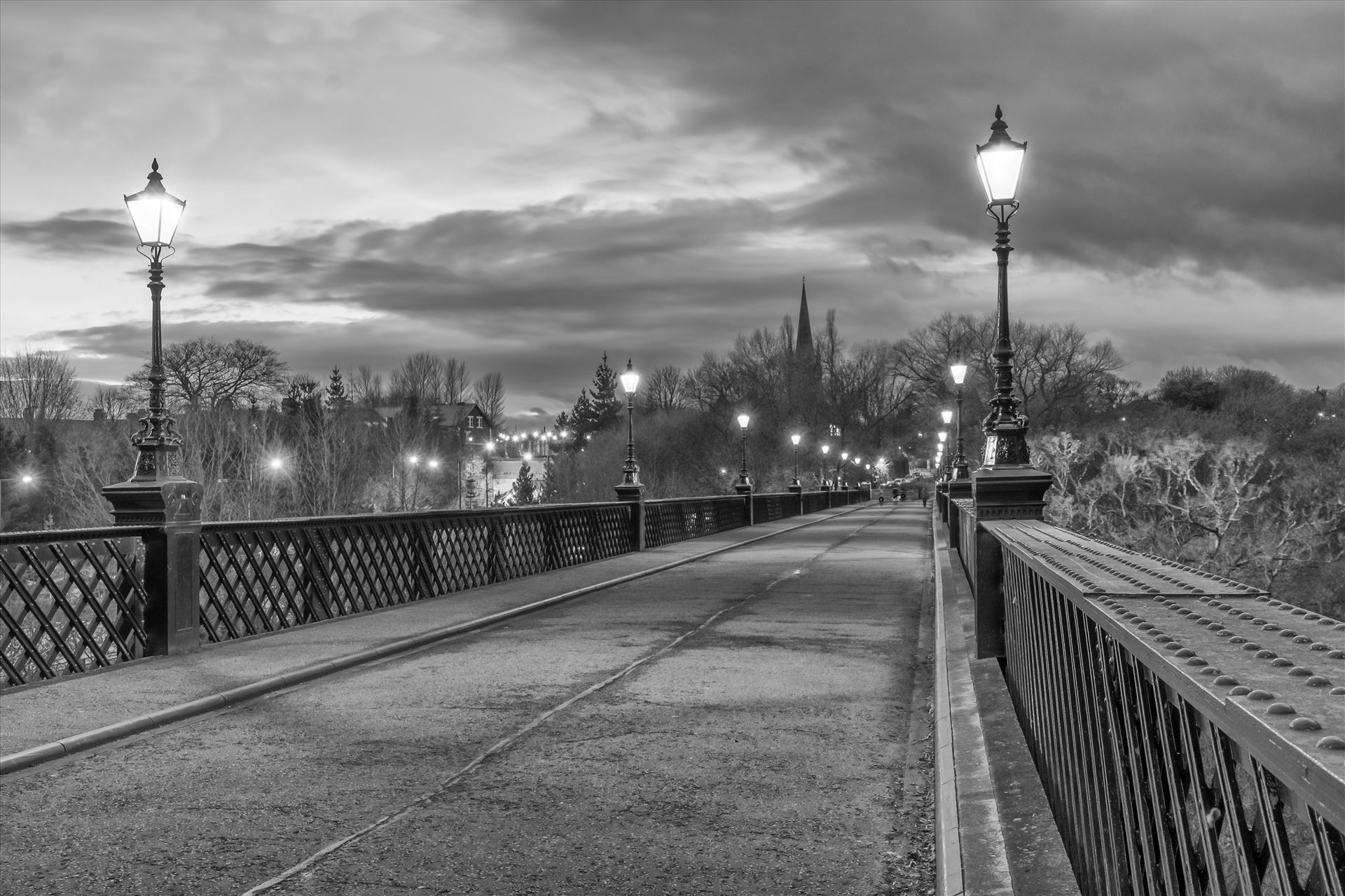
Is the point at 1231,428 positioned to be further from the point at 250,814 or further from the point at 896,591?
the point at 250,814

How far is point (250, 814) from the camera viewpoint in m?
6.20

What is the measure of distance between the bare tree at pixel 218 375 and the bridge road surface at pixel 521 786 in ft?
200

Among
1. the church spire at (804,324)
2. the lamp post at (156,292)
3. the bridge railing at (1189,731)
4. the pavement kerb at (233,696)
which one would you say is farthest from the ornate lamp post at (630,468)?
the church spire at (804,324)

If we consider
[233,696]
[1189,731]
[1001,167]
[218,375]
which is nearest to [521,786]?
[233,696]

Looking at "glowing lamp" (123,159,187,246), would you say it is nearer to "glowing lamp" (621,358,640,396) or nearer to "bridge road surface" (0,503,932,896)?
"bridge road surface" (0,503,932,896)

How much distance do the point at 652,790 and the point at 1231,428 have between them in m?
75.9

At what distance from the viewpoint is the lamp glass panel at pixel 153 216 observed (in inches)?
509

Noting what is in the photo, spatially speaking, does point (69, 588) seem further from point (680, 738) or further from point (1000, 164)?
point (1000, 164)

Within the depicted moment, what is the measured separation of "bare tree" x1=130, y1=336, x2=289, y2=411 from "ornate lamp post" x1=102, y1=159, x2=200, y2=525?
2204 inches

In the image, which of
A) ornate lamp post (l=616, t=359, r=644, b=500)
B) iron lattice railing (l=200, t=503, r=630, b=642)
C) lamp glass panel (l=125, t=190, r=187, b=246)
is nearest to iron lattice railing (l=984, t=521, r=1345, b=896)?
iron lattice railing (l=200, t=503, r=630, b=642)

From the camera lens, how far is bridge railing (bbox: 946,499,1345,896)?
177cm

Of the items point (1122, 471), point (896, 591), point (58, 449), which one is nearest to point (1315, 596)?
point (1122, 471)

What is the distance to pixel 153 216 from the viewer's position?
12.9m

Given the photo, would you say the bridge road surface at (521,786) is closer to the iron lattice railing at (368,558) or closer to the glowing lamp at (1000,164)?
the iron lattice railing at (368,558)
